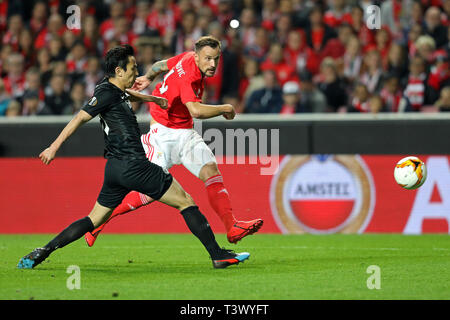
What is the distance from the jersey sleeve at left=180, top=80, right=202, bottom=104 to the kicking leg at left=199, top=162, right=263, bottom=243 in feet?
2.59

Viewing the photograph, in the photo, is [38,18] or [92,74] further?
[38,18]

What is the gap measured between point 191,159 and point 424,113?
483 centimetres

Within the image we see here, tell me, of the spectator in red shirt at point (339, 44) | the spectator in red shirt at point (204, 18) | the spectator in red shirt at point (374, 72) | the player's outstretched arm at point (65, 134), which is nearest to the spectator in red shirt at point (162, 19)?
the spectator in red shirt at point (204, 18)

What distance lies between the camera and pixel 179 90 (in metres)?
8.63

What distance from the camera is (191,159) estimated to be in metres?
8.73

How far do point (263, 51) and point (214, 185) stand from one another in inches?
245

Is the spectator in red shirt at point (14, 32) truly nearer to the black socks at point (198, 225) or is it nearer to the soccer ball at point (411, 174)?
the soccer ball at point (411, 174)

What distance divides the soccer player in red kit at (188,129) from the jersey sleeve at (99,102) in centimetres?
43

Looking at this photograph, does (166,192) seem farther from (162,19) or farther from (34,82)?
(162,19)

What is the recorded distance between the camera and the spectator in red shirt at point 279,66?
13549 millimetres

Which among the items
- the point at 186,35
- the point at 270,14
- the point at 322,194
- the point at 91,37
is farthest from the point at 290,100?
the point at 91,37

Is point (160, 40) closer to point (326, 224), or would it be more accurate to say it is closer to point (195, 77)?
point (326, 224)

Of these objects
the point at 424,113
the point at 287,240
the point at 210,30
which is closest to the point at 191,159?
the point at 287,240

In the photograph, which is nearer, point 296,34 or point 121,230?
point 121,230
